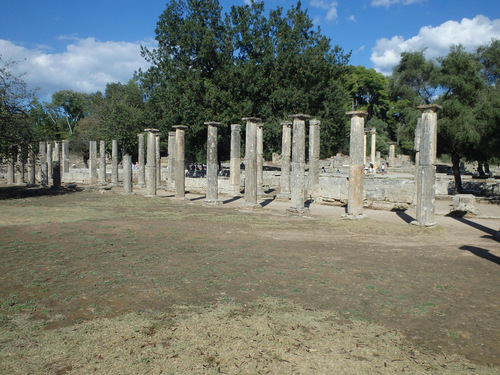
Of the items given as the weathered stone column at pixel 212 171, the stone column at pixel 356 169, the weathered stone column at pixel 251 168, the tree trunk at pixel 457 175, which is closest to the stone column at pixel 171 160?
the weathered stone column at pixel 212 171

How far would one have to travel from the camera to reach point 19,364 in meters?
4.03

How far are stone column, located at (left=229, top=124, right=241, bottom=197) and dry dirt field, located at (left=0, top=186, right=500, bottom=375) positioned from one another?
9809 mm

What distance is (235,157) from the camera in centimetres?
2152

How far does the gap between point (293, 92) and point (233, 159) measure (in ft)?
27.2

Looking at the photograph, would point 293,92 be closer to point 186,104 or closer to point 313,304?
point 186,104

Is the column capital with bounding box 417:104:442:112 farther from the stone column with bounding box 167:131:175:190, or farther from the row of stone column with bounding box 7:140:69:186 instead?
the row of stone column with bounding box 7:140:69:186

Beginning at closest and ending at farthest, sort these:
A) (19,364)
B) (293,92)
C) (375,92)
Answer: (19,364), (293,92), (375,92)

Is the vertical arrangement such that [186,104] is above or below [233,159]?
above

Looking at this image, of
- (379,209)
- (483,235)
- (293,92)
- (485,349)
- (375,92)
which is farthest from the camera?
(375,92)

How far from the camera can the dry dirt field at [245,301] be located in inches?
167

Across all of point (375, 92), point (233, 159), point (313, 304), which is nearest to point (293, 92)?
point (233, 159)

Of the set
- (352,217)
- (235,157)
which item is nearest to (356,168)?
(352,217)

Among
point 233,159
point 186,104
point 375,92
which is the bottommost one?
point 233,159

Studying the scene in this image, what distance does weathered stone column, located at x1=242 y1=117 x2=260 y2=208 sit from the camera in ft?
57.1
